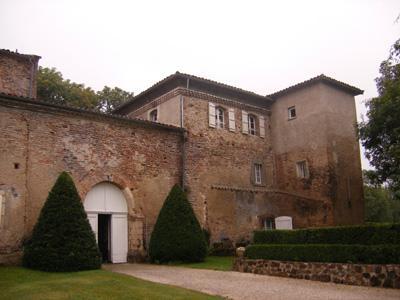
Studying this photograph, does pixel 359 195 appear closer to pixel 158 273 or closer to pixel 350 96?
pixel 350 96

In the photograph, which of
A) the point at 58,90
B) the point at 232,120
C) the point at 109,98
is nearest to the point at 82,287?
the point at 232,120

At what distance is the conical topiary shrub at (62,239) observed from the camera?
1285cm

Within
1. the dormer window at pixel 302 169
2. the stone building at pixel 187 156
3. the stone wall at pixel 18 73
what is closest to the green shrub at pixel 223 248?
the stone building at pixel 187 156

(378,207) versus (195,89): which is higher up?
(195,89)

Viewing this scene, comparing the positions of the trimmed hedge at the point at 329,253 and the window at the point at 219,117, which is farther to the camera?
the window at the point at 219,117

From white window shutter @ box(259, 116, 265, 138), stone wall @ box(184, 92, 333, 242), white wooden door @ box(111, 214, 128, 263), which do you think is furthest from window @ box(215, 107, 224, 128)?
white wooden door @ box(111, 214, 128, 263)

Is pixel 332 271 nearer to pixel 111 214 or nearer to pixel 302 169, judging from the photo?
pixel 111 214

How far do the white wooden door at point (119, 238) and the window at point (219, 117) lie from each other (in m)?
7.01

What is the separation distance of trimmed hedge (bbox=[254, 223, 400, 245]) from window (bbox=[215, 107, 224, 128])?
8.51 metres

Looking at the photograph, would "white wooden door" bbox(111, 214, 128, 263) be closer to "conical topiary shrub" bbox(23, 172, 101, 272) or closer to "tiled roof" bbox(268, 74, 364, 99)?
"conical topiary shrub" bbox(23, 172, 101, 272)

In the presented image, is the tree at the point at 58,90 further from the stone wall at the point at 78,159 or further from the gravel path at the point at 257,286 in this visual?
the gravel path at the point at 257,286

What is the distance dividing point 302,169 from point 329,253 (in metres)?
11.5

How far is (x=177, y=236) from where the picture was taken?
1591cm

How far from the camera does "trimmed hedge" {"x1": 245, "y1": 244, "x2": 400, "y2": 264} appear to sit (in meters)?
10.4
